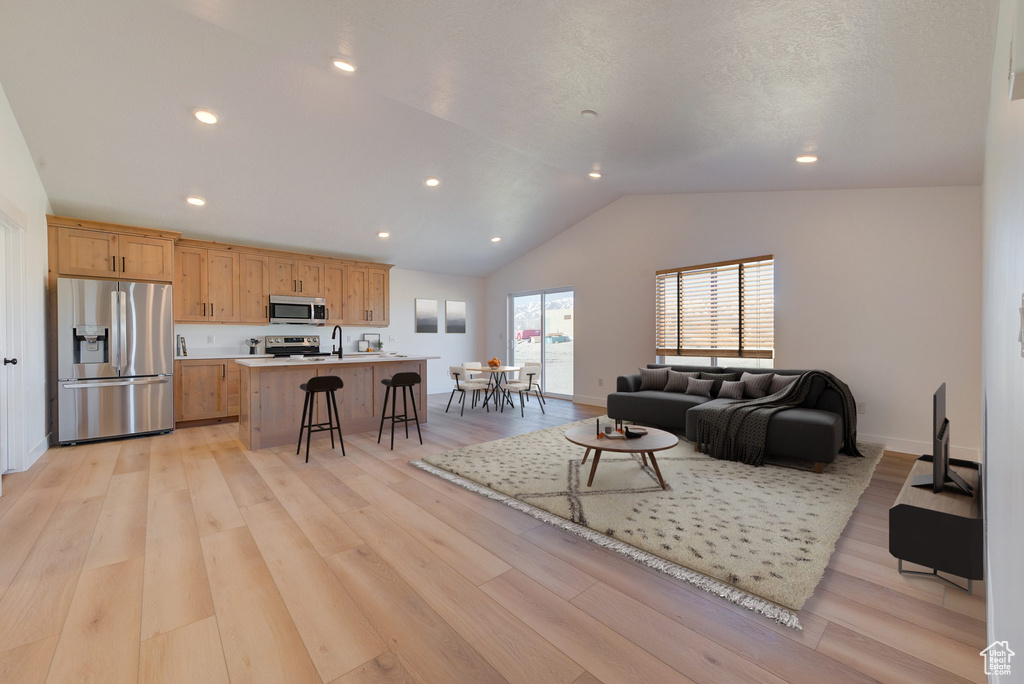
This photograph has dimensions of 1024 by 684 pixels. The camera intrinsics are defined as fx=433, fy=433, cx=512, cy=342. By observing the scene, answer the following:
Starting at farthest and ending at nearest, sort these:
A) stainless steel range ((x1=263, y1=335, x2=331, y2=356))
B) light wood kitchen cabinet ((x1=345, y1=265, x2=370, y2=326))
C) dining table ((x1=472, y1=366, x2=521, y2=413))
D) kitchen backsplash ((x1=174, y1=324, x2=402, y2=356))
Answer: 1. light wood kitchen cabinet ((x1=345, y1=265, x2=370, y2=326))
2. dining table ((x1=472, y1=366, x2=521, y2=413))
3. stainless steel range ((x1=263, y1=335, x2=331, y2=356))
4. kitchen backsplash ((x1=174, y1=324, x2=402, y2=356))

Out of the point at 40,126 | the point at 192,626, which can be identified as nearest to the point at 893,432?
the point at 192,626

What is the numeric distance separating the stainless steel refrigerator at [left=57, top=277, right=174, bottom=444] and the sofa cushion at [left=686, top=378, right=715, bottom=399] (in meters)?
6.04

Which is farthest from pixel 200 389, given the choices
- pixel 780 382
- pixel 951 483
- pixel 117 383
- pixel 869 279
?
pixel 869 279

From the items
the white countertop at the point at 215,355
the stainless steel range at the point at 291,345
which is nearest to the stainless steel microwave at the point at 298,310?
the stainless steel range at the point at 291,345

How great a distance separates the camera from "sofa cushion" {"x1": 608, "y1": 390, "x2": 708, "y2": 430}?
4.70m

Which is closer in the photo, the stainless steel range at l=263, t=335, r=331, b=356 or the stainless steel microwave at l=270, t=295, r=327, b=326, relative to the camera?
the stainless steel microwave at l=270, t=295, r=327, b=326

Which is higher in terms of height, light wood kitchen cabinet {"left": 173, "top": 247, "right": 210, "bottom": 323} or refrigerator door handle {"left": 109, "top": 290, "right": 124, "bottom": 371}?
light wood kitchen cabinet {"left": 173, "top": 247, "right": 210, "bottom": 323}

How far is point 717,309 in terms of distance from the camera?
18.1 feet

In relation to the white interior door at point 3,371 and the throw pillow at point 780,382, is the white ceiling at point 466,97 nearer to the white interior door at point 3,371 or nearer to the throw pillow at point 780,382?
the white interior door at point 3,371

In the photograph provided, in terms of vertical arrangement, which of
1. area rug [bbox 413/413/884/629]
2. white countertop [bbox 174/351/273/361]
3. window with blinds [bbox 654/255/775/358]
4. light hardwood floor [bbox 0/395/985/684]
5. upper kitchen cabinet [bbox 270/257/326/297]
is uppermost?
upper kitchen cabinet [bbox 270/257/326/297]

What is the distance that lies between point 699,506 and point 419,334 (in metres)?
6.32

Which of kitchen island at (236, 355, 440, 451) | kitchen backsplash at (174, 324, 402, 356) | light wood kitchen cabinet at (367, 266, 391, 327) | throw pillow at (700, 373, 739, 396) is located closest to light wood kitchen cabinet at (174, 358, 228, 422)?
kitchen backsplash at (174, 324, 402, 356)

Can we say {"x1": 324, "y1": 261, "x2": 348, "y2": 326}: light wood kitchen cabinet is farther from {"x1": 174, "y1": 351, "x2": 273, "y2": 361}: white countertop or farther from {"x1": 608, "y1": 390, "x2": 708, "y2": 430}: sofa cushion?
{"x1": 608, "y1": 390, "x2": 708, "y2": 430}: sofa cushion

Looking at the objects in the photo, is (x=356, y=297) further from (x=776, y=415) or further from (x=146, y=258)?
(x=776, y=415)
